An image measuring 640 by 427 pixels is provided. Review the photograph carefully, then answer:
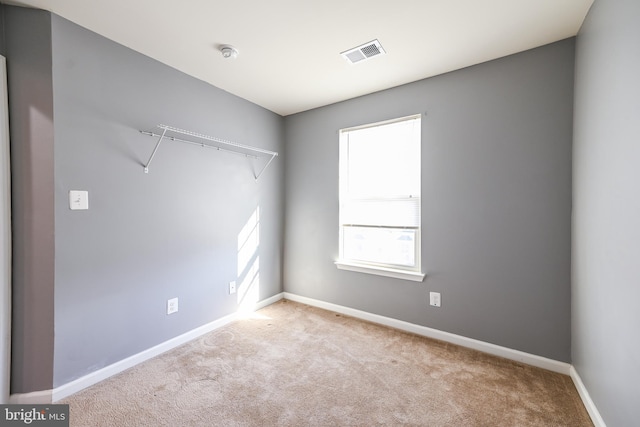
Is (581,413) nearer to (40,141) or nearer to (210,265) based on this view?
(210,265)

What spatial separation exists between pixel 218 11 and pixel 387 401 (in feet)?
8.95

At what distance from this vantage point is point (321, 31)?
6.16 feet

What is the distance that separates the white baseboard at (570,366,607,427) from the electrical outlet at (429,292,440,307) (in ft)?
3.17

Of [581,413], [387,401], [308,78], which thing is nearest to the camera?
[581,413]

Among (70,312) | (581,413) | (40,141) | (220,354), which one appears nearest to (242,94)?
(40,141)

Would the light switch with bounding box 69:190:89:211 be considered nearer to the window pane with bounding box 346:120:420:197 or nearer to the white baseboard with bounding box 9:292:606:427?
the white baseboard with bounding box 9:292:606:427

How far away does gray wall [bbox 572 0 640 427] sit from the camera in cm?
117

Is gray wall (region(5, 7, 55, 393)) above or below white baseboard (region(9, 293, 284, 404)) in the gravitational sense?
above

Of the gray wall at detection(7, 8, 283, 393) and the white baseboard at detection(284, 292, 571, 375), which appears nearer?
the gray wall at detection(7, 8, 283, 393)

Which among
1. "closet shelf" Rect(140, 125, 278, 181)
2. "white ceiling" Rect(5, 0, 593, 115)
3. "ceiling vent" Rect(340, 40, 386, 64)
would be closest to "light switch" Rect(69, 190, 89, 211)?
"closet shelf" Rect(140, 125, 278, 181)

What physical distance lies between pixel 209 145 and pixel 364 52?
1666 millimetres

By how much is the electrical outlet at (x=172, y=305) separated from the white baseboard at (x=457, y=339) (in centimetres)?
155

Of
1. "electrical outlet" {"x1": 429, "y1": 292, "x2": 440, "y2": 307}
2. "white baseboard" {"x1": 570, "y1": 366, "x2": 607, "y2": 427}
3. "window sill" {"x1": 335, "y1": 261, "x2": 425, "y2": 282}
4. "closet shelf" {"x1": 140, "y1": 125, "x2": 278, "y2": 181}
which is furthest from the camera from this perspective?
"window sill" {"x1": 335, "y1": 261, "x2": 425, "y2": 282}

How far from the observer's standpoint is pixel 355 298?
9.84ft
